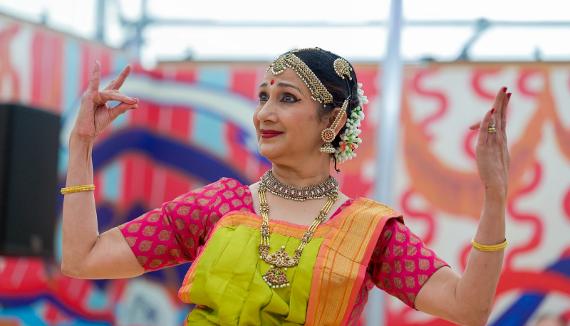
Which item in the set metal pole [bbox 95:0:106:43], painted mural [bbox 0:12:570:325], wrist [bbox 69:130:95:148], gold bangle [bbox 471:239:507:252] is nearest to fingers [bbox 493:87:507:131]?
gold bangle [bbox 471:239:507:252]

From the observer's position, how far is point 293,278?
205 cm

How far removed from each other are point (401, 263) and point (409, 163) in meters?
4.39

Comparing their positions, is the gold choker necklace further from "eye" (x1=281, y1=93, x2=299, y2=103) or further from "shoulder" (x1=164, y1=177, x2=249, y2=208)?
"eye" (x1=281, y1=93, x2=299, y2=103)

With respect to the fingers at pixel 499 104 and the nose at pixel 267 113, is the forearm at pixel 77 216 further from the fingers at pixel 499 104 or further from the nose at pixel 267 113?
Answer: the fingers at pixel 499 104

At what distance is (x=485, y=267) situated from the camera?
1995 millimetres

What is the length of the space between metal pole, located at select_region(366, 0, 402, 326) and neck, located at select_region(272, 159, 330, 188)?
739 mm

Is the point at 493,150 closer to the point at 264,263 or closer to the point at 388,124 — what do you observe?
the point at 264,263

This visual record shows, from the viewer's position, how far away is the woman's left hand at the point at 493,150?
6.44ft

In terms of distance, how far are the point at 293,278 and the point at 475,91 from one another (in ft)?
15.3

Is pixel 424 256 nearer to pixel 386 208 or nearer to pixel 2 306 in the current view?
pixel 386 208

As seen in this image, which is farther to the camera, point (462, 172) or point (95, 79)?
point (462, 172)

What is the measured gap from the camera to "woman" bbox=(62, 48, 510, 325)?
79.4 inches

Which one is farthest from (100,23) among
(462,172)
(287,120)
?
(287,120)

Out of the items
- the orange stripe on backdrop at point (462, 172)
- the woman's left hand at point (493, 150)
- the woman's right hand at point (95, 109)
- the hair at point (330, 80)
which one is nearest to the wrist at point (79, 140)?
the woman's right hand at point (95, 109)
